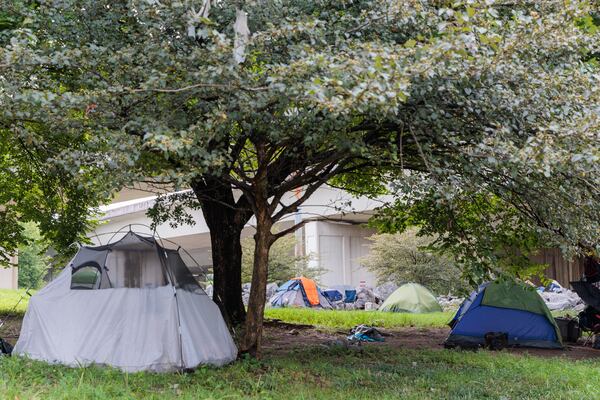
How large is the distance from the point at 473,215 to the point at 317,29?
5028 mm

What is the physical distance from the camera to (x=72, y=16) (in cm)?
763

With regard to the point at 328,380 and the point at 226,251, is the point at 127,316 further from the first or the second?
the point at 226,251

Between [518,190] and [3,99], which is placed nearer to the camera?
[3,99]

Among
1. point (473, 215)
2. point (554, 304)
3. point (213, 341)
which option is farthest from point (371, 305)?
point (213, 341)

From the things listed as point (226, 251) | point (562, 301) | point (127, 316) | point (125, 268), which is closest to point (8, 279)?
point (562, 301)

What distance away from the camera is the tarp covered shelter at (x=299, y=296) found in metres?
25.4

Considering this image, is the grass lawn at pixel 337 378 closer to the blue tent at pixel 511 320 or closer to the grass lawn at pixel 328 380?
the grass lawn at pixel 328 380

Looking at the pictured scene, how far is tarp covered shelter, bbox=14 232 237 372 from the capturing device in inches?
330

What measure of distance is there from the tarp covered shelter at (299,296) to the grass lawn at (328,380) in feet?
50.3

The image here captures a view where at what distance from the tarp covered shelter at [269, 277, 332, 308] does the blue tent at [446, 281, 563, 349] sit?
43.3 feet

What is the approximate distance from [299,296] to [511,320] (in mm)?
13638

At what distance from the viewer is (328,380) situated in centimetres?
A: 805

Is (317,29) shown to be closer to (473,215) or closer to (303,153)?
(303,153)

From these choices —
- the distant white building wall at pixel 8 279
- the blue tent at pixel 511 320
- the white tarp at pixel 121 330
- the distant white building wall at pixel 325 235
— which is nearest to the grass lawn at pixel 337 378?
the white tarp at pixel 121 330
